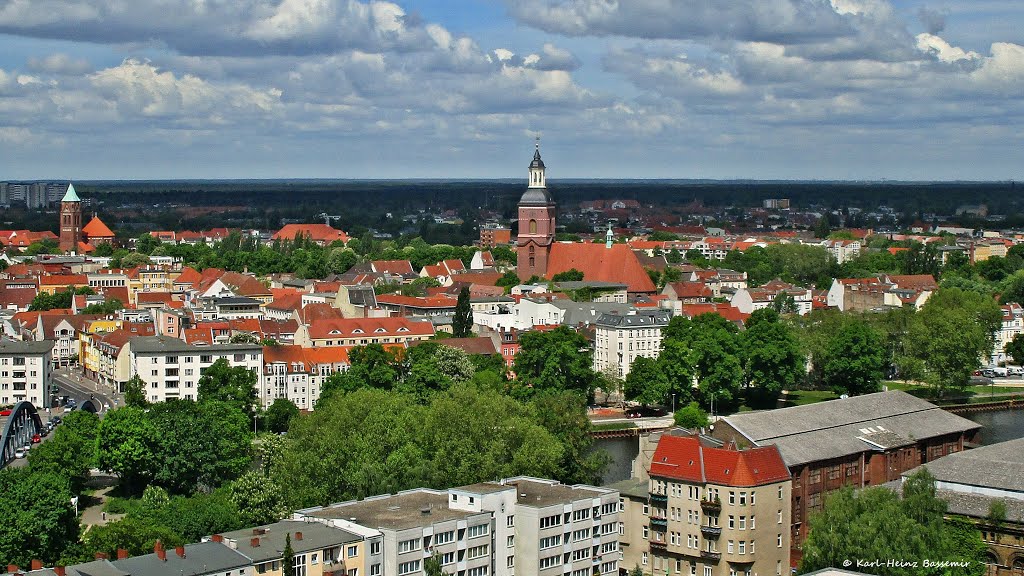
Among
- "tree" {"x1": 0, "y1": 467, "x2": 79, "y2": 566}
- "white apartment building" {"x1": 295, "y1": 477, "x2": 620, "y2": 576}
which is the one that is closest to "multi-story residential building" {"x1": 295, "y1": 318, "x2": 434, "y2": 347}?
"tree" {"x1": 0, "y1": 467, "x2": 79, "y2": 566}

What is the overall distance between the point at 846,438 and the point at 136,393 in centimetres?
2435

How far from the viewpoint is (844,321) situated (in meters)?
63.6

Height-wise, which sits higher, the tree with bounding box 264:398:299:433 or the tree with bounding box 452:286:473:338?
the tree with bounding box 452:286:473:338

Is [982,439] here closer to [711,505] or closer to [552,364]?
[552,364]

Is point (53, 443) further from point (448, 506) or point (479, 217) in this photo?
point (479, 217)

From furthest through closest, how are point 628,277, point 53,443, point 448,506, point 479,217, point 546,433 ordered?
point 479,217
point 628,277
point 53,443
point 546,433
point 448,506

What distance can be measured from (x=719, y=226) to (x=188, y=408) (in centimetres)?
13176

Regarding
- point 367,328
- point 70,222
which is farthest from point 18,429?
point 70,222

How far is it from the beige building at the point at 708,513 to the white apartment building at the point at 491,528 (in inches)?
82.4

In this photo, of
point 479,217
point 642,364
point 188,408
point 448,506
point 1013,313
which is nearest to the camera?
point 448,506

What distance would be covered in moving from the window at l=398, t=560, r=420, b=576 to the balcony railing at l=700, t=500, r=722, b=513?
Result: 24.3 ft

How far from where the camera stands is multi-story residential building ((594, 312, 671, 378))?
196ft

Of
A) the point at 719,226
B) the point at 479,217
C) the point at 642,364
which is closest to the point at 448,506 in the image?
the point at 642,364

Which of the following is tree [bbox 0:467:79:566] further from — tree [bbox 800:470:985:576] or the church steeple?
the church steeple
